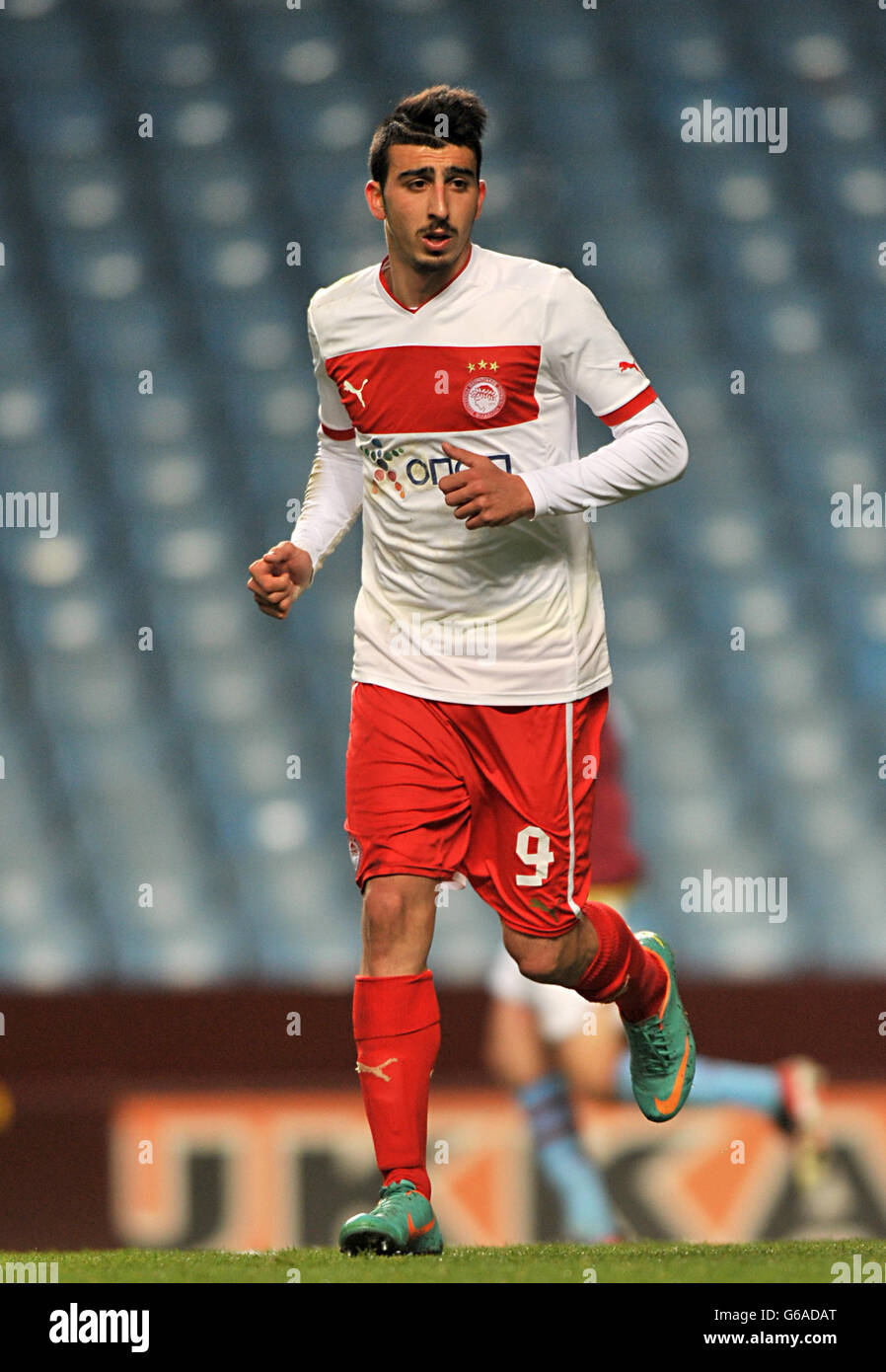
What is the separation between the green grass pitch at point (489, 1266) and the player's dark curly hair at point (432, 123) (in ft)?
4.40

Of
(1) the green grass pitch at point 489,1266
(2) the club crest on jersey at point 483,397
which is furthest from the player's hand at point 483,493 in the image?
(1) the green grass pitch at point 489,1266

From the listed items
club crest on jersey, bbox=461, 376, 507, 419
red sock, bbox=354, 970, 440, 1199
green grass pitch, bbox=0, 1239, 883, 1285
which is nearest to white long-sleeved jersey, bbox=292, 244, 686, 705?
club crest on jersey, bbox=461, 376, 507, 419

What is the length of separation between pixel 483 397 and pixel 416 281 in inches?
7.0

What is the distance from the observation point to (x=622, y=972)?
9.21 feet

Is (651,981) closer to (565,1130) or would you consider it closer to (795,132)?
(565,1130)

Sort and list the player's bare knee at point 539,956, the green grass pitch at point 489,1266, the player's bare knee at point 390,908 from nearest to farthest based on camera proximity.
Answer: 1. the green grass pitch at point 489,1266
2. the player's bare knee at point 390,908
3. the player's bare knee at point 539,956

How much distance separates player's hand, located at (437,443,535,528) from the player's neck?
0.25 m

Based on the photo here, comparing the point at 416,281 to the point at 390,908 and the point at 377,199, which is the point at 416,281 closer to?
the point at 377,199

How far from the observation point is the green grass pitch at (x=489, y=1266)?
2291mm

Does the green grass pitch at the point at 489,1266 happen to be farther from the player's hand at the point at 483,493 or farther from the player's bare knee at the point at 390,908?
the player's hand at the point at 483,493

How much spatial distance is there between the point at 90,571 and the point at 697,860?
1.62 m

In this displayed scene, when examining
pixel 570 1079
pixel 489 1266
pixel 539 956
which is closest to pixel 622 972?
pixel 539 956

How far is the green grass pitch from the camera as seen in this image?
2.29 metres

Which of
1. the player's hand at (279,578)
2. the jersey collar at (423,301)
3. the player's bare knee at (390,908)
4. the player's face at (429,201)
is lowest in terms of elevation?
the player's bare knee at (390,908)
